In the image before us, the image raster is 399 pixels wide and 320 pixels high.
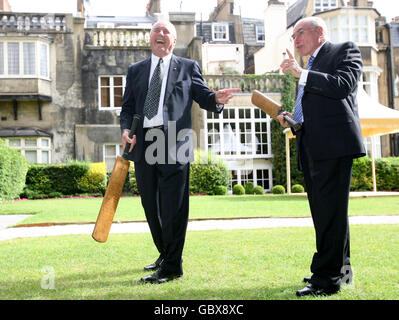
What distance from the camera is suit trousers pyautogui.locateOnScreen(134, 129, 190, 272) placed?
395 centimetres

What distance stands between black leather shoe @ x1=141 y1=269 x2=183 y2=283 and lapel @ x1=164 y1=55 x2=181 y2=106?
5.12ft

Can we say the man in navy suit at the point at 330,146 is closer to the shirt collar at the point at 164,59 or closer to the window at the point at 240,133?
the shirt collar at the point at 164,59

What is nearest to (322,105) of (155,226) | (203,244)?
(155,226)

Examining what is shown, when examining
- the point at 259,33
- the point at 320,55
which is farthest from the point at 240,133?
the point at 320,55

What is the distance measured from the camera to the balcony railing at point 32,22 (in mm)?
22859

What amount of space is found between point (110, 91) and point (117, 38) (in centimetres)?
291

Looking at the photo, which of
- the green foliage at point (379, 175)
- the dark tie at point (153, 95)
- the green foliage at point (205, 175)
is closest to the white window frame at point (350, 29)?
the green foliage at point (379, 175)

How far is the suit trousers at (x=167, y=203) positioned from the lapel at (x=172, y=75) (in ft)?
1.69

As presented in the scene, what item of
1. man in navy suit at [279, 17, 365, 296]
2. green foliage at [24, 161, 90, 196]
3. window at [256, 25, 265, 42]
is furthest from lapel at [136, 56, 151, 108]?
window at [256, 25, 265, 42]

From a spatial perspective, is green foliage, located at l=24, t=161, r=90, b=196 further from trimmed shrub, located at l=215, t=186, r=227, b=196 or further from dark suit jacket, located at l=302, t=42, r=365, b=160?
dark suit jacket, located at l=302, t=42, r=365, b=160

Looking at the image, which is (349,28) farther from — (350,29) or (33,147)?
(33,147)

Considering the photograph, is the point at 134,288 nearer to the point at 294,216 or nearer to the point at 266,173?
the point at 294,216

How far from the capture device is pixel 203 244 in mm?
5844

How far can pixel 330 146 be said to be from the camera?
3.41 m
